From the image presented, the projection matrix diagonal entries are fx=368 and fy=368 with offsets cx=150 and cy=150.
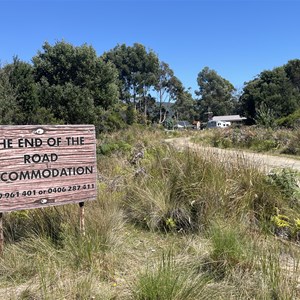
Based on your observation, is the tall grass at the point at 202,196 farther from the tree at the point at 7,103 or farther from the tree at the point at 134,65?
the tree at the point at 134,65

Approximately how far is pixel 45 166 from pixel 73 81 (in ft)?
73.2

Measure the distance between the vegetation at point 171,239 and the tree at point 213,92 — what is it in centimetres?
9205

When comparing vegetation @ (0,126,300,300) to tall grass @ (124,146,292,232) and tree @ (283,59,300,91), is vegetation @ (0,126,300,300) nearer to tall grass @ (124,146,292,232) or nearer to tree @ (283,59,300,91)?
tall grass @ (124,146,292,232)

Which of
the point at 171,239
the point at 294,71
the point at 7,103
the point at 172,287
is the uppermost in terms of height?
the point at 294,71

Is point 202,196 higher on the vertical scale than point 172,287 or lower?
higher

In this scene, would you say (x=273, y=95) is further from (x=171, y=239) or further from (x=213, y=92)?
(x=213, y=92)

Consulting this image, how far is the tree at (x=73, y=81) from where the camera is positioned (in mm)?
23656

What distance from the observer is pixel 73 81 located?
25078mm

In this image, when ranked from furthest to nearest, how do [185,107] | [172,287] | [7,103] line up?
[185,107] < [7,103] < [172,287]

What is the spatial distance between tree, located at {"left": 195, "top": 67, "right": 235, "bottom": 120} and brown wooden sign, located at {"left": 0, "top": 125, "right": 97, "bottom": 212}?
3668 inches

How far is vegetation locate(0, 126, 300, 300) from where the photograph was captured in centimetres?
277

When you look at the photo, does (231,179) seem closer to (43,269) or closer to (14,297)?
(43,269)

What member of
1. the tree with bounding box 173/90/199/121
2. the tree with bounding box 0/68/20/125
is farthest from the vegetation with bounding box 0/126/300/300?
the tree with bounding box 173/90/199/121

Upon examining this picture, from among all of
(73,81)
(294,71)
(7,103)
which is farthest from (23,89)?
(294,71)
